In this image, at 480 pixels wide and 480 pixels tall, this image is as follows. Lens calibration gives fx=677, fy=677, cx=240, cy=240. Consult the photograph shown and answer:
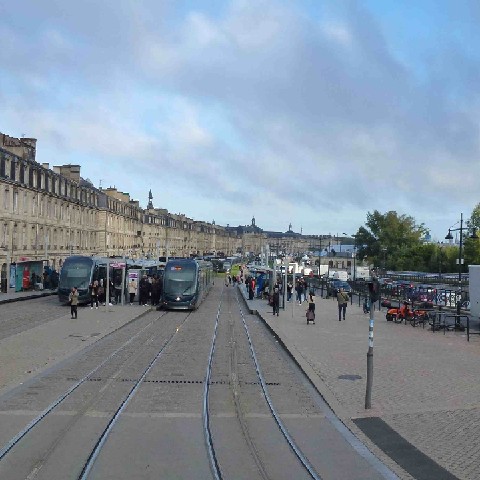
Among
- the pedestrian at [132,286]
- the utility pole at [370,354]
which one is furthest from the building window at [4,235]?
the utility pole at [370,354]

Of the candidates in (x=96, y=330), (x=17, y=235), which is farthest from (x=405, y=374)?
(x=17, y=235)

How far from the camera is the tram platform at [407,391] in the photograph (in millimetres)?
9836

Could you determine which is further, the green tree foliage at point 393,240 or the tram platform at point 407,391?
the green tree foliage at point 393,240

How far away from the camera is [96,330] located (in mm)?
26734

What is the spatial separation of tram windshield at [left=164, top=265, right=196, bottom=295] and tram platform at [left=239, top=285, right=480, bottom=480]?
11.2m

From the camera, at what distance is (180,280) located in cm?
3947

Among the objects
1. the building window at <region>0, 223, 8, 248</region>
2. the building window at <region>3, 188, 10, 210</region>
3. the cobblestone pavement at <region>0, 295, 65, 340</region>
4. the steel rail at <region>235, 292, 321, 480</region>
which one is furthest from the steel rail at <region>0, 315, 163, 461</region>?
the building window at <region>3, 188, 10, 210</region>

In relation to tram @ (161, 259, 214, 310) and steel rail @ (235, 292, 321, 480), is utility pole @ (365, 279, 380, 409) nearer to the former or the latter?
steel rail @ (235, 292, 321, 480)

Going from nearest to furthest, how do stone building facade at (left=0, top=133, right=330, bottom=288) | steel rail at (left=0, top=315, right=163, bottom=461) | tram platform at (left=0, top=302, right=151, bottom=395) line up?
steel rail at (left=0, top=315, right=163, bottom=461)
tram platform at (left=0, top=302, right=151, bottom=395)
stone building facade at (left=0, top=133, right=330, bottom=288)

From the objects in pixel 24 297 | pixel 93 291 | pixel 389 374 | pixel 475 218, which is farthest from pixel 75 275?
pixel 475 218

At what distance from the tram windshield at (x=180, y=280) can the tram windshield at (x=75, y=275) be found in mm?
4870

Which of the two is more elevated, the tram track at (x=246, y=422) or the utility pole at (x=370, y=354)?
the utility pole at (x=370, y=354)

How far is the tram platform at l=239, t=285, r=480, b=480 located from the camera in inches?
387

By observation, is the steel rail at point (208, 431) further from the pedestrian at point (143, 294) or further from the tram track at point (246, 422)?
the pedestrian at point (143, 294)
